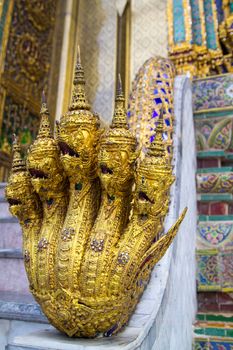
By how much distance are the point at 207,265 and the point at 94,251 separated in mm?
1024

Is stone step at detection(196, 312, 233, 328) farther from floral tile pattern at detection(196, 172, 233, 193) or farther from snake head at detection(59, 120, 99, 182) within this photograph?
snake head at detection(59, 120, 99, 182)

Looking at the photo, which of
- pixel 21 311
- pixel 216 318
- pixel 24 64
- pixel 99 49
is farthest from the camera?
pixel 99 49

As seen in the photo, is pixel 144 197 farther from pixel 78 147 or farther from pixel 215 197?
pixel 215 197

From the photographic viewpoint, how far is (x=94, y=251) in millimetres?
908

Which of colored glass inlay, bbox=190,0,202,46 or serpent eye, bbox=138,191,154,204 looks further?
colored glass inlay, bbox=190,0,202,46

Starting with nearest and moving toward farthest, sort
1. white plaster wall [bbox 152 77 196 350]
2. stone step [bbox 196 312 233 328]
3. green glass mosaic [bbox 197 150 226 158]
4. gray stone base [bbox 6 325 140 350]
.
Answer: gray stone base [bbox 6 325 140 350]
white plaster wall [bbox 152 77 196 350]
stone step [bbox 196 312 233 328]
green glass mosaic [bbox 197 150 226 158]

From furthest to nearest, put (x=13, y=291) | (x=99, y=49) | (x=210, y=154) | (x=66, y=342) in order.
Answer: (x=99, y=49), (x=210, y=154), (x=13, y=291), (x=66, y=342)

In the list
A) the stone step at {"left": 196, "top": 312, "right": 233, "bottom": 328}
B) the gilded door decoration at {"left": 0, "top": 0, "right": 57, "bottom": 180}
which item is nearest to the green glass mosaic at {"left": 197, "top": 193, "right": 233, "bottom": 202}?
the stone step at {"left": 196, "top": 312, "right": 233, "bottom": 328}

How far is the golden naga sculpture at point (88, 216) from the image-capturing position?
0.90m

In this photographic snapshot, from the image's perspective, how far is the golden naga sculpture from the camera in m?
0.90

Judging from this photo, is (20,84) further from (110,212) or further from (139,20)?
(110,212)

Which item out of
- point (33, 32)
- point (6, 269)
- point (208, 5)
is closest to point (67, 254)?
point (6, 269)

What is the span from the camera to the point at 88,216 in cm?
98

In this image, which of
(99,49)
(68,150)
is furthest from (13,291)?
(99,49)
